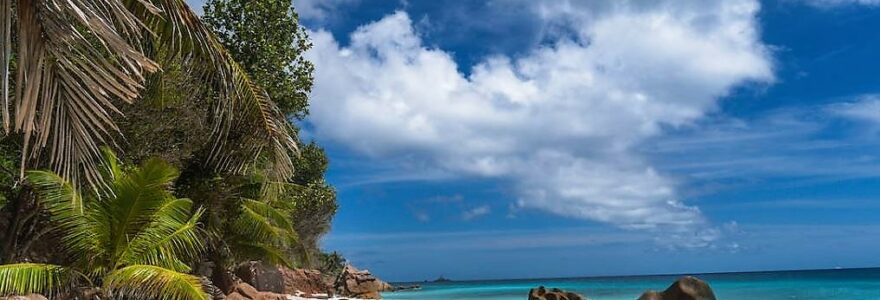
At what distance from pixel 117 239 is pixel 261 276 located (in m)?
21.0

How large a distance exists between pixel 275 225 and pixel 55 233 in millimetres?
11222

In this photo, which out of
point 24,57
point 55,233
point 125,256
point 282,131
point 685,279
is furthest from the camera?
point 685,279

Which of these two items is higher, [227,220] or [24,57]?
[227,220]

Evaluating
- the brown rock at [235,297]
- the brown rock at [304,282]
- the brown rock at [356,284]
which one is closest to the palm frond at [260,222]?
the brown rock at [235,297]

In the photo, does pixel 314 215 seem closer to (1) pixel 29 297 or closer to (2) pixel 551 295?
(2) pixel 551 295

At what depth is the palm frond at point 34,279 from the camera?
29.6 ft

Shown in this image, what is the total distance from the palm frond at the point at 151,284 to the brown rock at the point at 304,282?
2488 centimetres

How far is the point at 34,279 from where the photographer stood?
9328 mm

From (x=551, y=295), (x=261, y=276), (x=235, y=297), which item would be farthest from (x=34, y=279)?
(x=261, y=276)

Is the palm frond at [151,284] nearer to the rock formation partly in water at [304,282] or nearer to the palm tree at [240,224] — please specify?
the palm tree at [240,224]

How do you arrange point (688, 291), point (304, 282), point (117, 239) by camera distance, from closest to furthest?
1. point (117, 239)
2. point (688, 291)
3. point (304, 282)

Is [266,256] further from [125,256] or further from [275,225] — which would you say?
[125,256]

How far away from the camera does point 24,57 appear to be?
3.95m

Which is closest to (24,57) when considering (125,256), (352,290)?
(125,256)
